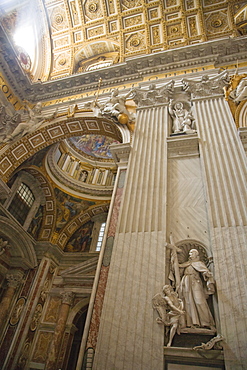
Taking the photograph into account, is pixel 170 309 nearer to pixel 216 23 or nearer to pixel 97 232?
pixel 97 232

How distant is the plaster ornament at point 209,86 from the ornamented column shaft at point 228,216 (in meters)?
0.72

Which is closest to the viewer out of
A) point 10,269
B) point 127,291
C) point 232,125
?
point 127,291

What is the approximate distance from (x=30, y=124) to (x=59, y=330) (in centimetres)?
807

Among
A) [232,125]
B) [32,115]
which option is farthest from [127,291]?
[32,115]

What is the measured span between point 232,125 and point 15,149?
7292mm

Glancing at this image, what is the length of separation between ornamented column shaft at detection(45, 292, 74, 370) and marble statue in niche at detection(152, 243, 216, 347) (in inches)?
306

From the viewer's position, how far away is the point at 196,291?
3826 mm

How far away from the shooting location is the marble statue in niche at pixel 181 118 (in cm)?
677

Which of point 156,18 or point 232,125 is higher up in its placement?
point 156,18

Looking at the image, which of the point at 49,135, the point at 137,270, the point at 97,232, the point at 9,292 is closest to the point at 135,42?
the point at 49,135

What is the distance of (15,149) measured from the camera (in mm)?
9234

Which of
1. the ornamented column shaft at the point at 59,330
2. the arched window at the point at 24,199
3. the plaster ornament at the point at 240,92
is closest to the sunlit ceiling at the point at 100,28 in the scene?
the plaster ornament at the point at 240,92

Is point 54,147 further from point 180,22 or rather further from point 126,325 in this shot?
point 126,325

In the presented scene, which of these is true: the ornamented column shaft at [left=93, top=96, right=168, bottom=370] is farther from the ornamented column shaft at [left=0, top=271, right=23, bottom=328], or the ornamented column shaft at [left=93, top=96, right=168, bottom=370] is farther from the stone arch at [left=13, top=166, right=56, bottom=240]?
the ornamented column shaft at [left=0, top=271, right=23, bottom=328]
